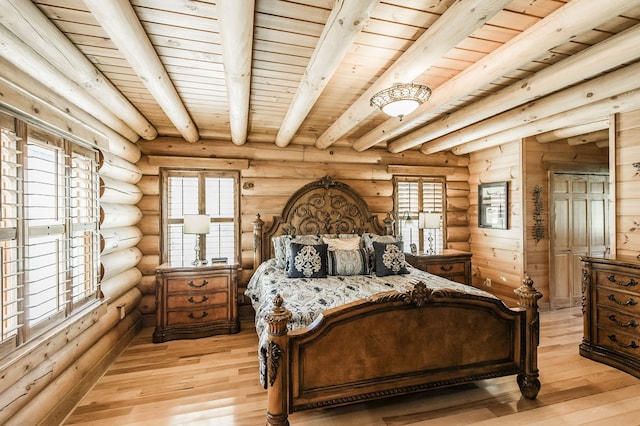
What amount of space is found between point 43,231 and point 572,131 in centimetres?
557

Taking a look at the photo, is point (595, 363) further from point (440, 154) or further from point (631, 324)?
point (440, 154)

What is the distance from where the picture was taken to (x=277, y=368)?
185 centimetres

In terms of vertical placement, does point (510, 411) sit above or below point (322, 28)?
below

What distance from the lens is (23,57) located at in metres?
1.72

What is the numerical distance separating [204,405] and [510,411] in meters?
2.28

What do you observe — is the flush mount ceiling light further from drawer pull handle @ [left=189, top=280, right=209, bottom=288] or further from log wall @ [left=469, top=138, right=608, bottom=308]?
log wall @ [left=469, top=138, right=608, bottom=308]

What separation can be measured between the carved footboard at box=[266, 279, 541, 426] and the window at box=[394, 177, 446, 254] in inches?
98.0

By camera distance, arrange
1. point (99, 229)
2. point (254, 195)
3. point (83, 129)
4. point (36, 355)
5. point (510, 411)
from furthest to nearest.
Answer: point (254, 195)
point (99, 229)
point (83, 129)
point (510, 411)
point (36, 355)

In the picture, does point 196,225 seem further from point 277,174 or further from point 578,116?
point 578,116

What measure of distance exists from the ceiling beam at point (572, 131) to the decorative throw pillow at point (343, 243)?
2973 mm

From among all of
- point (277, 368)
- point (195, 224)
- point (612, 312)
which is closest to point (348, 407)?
point (277, 368)

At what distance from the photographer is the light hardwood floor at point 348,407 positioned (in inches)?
83.2

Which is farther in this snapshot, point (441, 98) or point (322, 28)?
point (441, 98)

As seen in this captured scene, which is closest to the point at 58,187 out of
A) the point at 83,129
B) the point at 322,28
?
the point at 83,129
